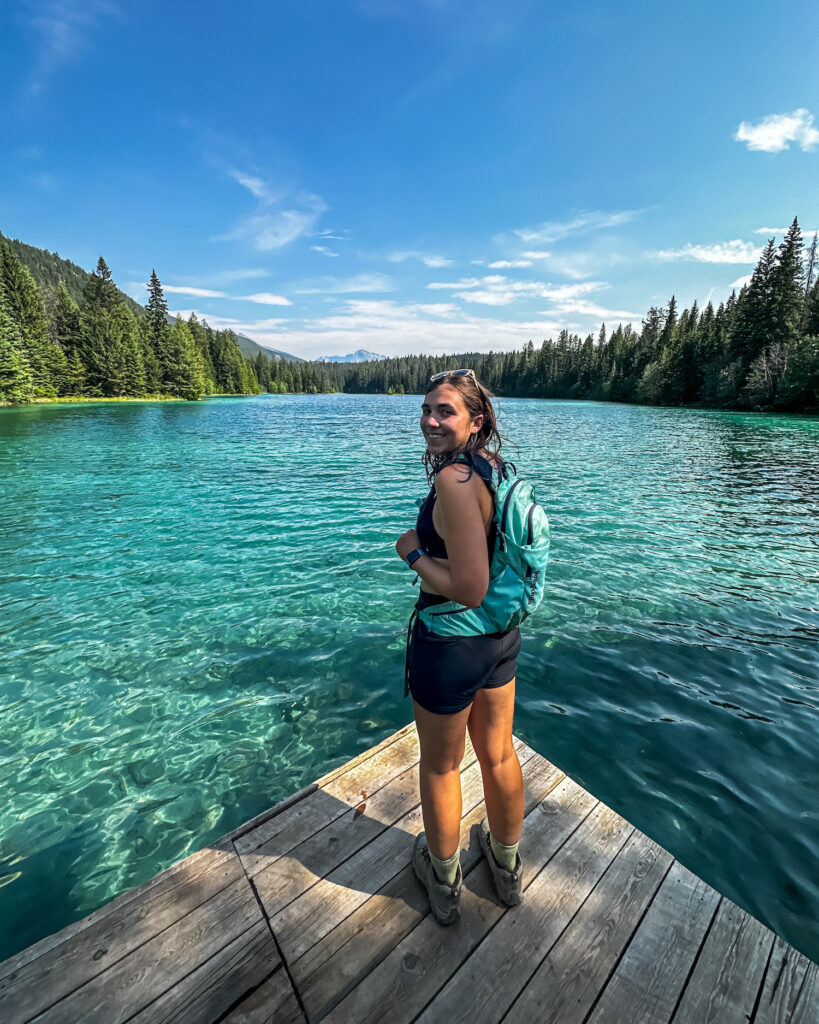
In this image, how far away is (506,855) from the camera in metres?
2.52

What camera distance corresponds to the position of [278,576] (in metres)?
8.87

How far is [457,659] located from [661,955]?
1.96m

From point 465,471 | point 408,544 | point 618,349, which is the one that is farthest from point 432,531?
point 618,349

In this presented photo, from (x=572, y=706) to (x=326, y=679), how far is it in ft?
10.3

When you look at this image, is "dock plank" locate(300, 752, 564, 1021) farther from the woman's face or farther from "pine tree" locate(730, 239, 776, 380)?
"pine tree" locate(730, 239, 776, 380)

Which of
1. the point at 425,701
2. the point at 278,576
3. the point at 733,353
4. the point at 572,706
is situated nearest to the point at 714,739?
the point at 572,706

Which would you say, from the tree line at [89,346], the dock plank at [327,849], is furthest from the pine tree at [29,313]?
the dock plank at [327,849]

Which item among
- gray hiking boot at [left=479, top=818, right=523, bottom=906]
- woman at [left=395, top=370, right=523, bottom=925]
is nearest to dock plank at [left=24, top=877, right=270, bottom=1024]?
woman at [left=395, top=370, right=523, bottom=925]

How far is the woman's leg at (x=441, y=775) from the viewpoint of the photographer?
2.20 meters

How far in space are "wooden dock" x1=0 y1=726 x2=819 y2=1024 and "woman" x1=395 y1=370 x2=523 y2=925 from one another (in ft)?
0.81

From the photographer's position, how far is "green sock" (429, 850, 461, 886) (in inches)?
94.3

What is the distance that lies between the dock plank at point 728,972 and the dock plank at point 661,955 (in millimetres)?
42

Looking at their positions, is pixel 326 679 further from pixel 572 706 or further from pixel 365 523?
pixel 365 523

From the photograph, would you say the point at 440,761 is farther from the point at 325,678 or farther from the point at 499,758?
the point at 325,678
